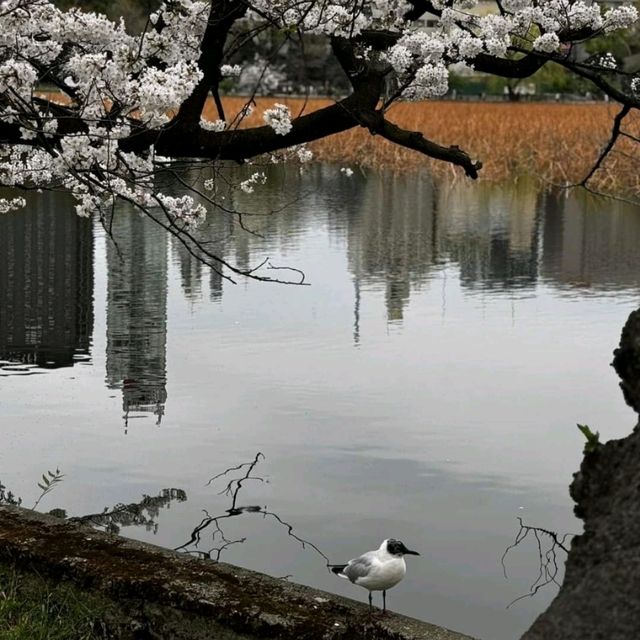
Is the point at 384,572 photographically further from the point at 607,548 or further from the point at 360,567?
the point at 607,548

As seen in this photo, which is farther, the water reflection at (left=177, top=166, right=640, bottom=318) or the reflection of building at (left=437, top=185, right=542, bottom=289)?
the reflection of building at (left=437, top=185, right=542, bottom=289)

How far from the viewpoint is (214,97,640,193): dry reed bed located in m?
25.1

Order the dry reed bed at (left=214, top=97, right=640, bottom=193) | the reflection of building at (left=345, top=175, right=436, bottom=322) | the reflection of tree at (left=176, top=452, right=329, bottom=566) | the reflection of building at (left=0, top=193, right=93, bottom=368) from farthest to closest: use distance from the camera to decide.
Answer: the dry reed bed at (left=214, top=97, right=640, bottom=193) → the reflection of building at (left=345, top=175, right=436, bottom=322) → the reflection of building at (left=0, top=193, right=93, bottom=368) → the reflection of tree at (left=176, top=452, right=329, bottom=566)

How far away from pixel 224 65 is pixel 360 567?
601 cm

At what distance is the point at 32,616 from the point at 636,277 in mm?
12123

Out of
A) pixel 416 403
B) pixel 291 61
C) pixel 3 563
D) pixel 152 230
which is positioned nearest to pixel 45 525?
pixel 3 563

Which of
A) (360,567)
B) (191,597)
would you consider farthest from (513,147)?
(191,597)

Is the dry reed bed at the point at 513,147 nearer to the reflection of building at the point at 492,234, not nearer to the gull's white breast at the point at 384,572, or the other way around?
the reflection of building at the point at 492,234

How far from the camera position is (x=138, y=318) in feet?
41.0

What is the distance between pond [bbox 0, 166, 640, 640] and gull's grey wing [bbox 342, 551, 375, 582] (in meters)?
0.73

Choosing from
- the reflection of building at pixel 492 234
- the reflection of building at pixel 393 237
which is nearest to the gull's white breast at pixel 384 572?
the reflection of building at pixel 393 237

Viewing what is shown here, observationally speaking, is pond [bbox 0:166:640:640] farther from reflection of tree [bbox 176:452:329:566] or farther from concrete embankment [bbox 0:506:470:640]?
concrete embankment [bbox 0:506:470:640]

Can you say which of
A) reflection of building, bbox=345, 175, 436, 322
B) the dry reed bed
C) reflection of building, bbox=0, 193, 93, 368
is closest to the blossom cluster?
reflection of building, bbox=0, 193, 93, 368

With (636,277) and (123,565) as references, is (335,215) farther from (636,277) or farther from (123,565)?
(123,565)
